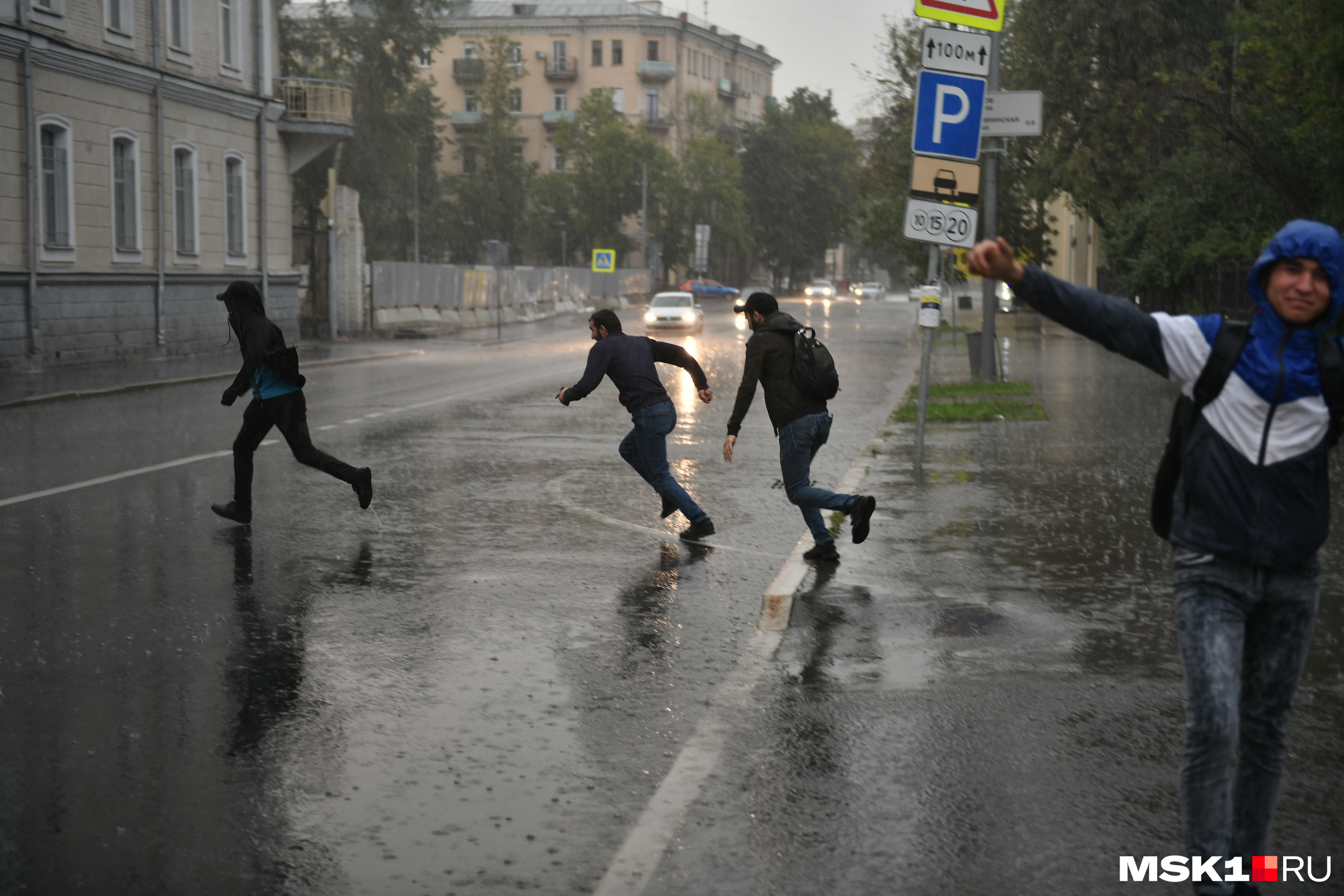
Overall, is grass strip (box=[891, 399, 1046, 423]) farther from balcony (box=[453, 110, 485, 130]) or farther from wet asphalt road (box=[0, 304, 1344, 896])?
balcony (box=[453, 110, 485, 130])

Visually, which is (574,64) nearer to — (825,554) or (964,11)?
(964,11)

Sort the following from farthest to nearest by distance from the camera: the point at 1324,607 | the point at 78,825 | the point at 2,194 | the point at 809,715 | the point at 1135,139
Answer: the point at 1135,139 < the point at 2,194 < the point at 1324,607 < the point at 809,715 < the point at 78,825

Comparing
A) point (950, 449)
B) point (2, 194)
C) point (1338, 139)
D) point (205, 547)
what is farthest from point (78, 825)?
point (2, 194)

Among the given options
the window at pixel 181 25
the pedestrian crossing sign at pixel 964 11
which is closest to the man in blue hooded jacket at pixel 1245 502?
the pedestrian crossing sign at pixel 964 11

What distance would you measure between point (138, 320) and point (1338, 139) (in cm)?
2168

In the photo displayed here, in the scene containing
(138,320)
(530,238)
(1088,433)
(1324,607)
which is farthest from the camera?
(530,238)

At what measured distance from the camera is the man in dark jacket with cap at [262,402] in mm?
10508

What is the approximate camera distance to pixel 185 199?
3228 cm

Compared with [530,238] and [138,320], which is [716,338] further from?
[530,238]

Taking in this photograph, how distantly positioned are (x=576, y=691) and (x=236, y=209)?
30677 millimetres

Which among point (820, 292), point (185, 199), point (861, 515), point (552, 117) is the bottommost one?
point (820, 292)

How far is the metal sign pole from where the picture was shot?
803 inches

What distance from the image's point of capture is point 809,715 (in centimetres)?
588

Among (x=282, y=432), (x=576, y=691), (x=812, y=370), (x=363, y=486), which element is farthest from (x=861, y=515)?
(x=282, y=432)
